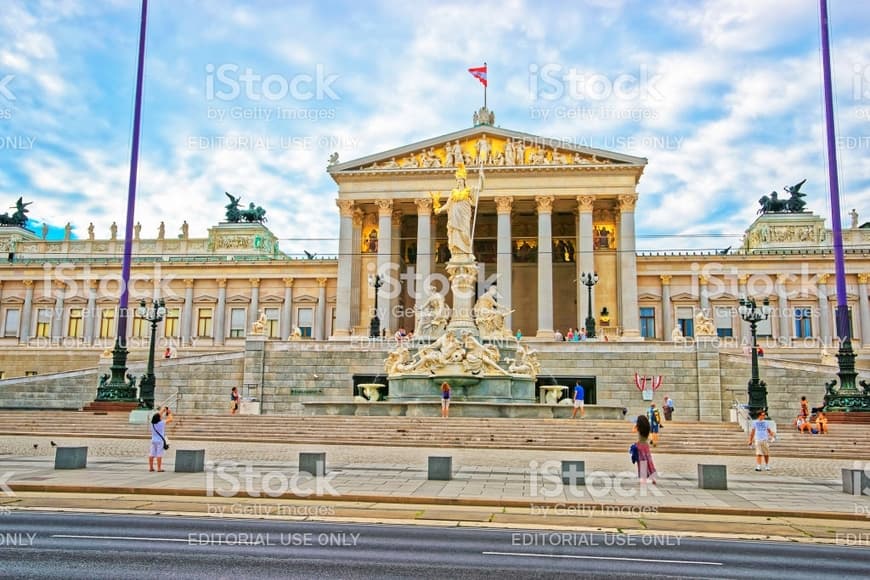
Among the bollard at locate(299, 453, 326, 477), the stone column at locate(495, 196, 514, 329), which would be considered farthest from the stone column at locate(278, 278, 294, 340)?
the bollard at locate(299, 453, 326, 477)

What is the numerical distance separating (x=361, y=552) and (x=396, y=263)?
5872 cm

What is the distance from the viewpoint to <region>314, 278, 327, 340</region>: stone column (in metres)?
76.6

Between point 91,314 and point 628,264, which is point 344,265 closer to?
point 628,264

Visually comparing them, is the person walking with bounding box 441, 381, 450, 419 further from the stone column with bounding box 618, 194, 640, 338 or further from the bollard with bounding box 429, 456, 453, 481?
the stone column with bounding box 618, 194, 640, 338

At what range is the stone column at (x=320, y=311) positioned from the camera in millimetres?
76562

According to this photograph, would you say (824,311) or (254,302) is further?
(254,302)

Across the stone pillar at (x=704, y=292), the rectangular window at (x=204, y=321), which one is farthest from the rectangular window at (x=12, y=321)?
the stone pillar at (x=704, y=292)

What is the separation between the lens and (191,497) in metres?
15.9

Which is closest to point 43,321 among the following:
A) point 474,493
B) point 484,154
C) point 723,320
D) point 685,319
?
point 484,154

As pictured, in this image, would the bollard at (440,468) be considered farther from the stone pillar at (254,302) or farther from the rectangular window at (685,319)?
the stone pillar at (254,302)

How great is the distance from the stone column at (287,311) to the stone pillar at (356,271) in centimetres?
1132

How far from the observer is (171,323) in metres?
79.1

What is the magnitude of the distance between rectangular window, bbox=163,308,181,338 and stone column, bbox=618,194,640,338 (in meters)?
43.4

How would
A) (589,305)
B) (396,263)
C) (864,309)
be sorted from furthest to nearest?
(864,309) → (396,263) → (589,305)
